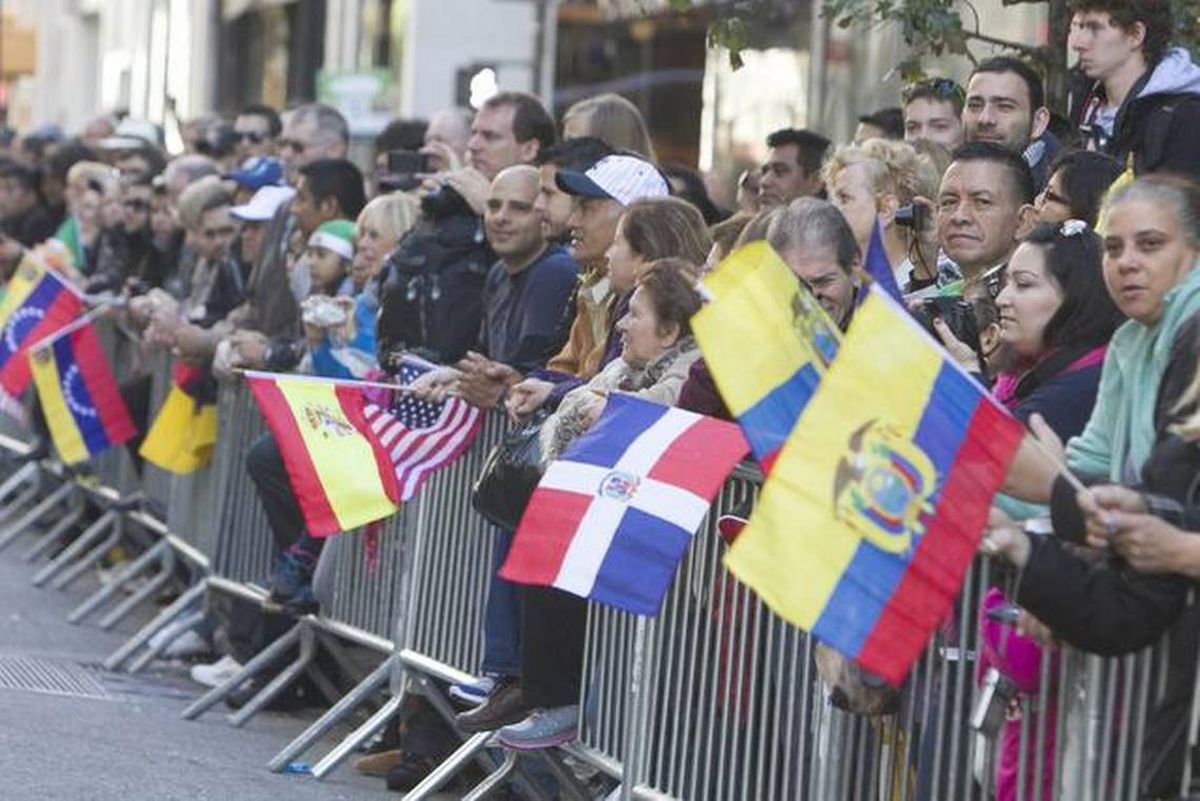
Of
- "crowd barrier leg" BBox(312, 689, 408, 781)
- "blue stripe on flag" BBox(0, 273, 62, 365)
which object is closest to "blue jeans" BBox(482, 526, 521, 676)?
"crowd barrier leg" BBox(312, 689, 408, 781)

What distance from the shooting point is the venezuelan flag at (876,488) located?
568cm

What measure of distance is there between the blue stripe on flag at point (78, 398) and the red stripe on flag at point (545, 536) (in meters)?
7.50

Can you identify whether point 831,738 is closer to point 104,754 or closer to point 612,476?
point 612,476

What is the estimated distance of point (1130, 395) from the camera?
241 inches

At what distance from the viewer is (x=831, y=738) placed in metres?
7.00

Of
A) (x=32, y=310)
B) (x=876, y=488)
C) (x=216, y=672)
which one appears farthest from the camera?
(x=32, y=310)

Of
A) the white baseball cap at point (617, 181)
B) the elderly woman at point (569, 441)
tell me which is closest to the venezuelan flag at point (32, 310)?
the white baseball cap at point (617, 181)

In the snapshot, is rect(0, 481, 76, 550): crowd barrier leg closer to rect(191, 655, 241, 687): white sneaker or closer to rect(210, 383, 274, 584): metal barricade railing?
rect(210, 383, 274, 584): metal barricade railing

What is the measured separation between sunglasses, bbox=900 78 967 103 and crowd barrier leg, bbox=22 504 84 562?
7.36m

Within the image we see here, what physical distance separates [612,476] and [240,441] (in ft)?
16.7

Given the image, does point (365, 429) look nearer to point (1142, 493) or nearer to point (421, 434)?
point (421, 434)

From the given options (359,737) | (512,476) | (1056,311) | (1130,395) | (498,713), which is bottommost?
(359,737)

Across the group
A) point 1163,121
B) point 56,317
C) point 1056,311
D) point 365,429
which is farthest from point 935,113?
point 56,317

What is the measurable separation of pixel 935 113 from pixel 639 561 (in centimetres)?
346
